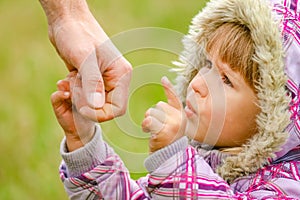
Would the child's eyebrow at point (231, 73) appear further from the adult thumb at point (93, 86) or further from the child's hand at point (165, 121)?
the adult thumb at point (93, 86)

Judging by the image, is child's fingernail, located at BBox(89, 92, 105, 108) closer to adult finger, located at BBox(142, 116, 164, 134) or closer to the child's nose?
adult finger, located at BBox(142, 116, 164, 134)

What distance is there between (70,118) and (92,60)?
0.46ft

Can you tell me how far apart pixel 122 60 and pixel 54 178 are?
61.4 inches

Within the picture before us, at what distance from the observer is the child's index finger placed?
188 centimetres

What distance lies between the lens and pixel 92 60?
196 cm

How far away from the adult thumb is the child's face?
0.62ft

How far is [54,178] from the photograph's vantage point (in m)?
3.49

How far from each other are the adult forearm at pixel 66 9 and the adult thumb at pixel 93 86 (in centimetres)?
23

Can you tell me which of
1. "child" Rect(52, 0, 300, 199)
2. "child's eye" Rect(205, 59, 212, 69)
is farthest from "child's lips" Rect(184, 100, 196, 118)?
"child's eye" Rect(205, 59, 212, 69)

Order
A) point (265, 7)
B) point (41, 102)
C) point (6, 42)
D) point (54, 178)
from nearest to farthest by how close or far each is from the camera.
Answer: point (265, 7)
point (54, 178)
point (41, 102)
point (6, 42)

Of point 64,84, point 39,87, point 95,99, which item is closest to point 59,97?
point 64,84

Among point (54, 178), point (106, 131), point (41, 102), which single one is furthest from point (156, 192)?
point (41, 102)

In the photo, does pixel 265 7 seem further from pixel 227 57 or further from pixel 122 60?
pixel 122 60

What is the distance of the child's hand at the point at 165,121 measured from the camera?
6.20 ft
